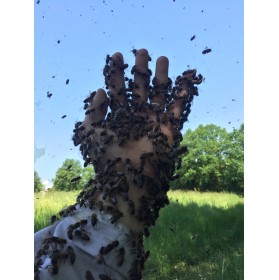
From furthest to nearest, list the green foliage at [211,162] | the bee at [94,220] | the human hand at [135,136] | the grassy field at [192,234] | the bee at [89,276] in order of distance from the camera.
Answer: the grassy field at [192,234], the green foliage at [211,162], the human hand at [135,136], the bee at [94,220], the bee at [89,276]

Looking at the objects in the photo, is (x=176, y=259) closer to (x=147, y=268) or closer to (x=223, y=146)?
(x=147, y=268)

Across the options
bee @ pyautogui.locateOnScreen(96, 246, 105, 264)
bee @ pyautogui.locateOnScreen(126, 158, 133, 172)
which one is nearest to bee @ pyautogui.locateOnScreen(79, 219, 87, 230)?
bee @ pyautogui.locateOnScreen(96, 246, 105, 264)

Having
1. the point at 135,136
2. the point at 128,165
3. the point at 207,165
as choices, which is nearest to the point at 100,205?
the point at 128,165

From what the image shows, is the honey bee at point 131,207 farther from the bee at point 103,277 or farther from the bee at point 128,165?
the bee at point 103,277

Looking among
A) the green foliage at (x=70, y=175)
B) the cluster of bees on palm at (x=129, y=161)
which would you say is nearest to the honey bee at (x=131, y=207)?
the cluster of bees on palm at (x=129, y=161)

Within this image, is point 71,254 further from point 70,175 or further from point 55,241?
point 70,175
